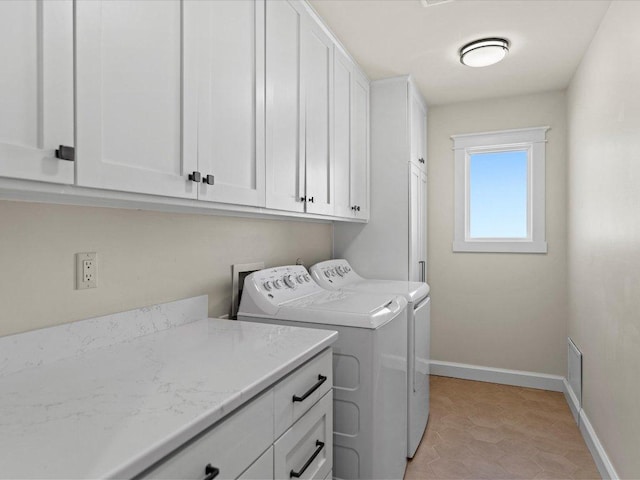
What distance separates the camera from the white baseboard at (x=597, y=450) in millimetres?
2041

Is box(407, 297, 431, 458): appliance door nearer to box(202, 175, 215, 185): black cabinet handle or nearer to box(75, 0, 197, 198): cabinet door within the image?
box(202, 175, 215, 185): black cabinet handle

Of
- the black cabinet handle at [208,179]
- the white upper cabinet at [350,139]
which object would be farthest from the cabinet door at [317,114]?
the black cabinet handle at [208,179]

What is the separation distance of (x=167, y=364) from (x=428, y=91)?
3.08 meters

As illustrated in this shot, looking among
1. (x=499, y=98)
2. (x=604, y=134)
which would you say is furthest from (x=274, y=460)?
(x=499, y=98)

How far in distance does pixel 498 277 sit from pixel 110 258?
3213 millimetres

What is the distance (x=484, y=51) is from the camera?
2477 millimetres

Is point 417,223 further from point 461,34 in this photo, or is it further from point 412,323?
point 461,34

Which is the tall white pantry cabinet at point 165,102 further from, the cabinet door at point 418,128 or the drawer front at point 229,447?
the cabinet door at point 418,128

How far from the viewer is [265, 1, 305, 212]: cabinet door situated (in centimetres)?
162

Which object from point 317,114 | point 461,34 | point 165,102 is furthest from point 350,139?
point 165,102

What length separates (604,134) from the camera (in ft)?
7.21

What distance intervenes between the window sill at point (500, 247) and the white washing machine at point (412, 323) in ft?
3.81

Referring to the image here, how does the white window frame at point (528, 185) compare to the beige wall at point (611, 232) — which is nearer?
the beige wall at point (611, 232)

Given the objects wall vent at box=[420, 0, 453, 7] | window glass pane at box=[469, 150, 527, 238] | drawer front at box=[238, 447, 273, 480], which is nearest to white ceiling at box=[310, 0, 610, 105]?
wall vent at box=[420, 0, 453, 7]
